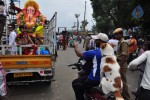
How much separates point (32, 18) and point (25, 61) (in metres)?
3.25

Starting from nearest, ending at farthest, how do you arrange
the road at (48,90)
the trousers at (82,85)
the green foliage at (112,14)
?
the trousers at (82,85)
the road at (48,90)
the green foliage at (112,14)

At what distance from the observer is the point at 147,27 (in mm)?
15531

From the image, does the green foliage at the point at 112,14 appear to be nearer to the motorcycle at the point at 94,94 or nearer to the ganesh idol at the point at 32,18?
the ganesh idol at the point at 32,18

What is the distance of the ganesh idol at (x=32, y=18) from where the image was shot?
11.6m

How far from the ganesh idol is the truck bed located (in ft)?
8.30

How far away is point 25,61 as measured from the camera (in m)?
8.94

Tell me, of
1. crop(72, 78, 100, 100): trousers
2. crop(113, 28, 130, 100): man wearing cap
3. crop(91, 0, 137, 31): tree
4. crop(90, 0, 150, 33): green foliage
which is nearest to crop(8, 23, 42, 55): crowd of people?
crop(113, 28, 130, 100): man wearing cap

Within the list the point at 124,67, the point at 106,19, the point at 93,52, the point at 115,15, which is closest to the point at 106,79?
the point at 93,52

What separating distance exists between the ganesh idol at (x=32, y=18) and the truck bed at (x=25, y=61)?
2528 mm

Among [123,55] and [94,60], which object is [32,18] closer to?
[123,55]

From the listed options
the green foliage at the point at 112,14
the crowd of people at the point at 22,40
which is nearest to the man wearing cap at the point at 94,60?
the crowd of people at the point at 22,40

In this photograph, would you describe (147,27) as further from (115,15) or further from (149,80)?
(115,15)

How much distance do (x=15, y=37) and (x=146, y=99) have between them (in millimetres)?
6961

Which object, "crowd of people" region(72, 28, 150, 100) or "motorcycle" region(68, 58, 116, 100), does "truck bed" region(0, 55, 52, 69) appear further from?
"crowd of people" region(72, 28, 150, 100)
